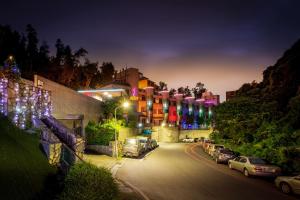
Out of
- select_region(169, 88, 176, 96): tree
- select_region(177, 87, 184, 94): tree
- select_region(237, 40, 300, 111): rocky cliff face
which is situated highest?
select_region(177, 87, 184, 94): tree

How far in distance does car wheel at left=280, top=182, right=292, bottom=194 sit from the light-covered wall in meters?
19.0

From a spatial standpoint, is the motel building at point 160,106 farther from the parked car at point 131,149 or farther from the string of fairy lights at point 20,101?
the string of fairy lights at point 20,101

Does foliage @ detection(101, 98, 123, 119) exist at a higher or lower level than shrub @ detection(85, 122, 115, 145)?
higher

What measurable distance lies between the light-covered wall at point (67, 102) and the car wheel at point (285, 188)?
1899cm

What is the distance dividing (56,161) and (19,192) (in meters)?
6.66

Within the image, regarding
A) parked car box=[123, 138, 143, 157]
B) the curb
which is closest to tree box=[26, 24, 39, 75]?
parked car box=[123, 138, 143, 157]

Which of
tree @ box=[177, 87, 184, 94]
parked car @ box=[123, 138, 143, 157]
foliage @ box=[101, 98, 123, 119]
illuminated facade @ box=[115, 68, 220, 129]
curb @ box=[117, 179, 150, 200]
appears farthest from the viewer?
tree @ box=[177, 87, 184, 94]

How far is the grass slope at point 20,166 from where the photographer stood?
9062mm

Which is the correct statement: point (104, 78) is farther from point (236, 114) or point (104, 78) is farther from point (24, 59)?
point (236, 114)

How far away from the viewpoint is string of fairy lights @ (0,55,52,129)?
15523 millimetres

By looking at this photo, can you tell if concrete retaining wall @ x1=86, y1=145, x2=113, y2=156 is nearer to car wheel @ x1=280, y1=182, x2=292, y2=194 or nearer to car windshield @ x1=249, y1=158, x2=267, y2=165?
car windshield @ x1=249, y1=158, x2=267, y2=165

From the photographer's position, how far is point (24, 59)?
54.6 metres

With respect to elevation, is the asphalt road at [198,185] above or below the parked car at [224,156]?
below

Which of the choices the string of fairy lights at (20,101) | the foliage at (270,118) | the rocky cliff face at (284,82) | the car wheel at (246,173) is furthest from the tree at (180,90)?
the string of fairy lights at (20,101)
